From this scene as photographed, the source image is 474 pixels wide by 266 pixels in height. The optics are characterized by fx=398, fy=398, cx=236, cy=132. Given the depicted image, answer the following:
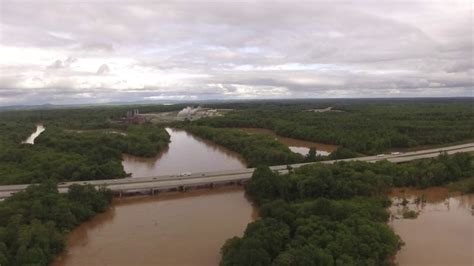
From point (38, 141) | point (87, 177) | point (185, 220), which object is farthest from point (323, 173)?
point (38, 141)

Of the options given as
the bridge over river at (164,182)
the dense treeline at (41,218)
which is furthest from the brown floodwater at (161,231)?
the bridge over river at (164,182)

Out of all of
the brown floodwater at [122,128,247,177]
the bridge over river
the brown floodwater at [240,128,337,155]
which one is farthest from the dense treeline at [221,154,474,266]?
the brown floodwater at [240,128,337,155]

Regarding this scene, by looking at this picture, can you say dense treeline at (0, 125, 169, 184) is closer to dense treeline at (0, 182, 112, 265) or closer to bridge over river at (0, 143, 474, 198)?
bridge over river at (0, 143, 474, 198)

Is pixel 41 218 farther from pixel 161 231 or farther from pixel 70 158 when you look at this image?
pixel 70 158

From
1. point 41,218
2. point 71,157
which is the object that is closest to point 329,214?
point 41,218

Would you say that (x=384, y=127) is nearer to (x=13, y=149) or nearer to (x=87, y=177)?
(x=87, y=177)

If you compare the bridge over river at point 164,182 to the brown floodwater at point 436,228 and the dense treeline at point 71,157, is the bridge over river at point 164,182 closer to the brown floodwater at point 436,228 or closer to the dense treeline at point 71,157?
the dense treeline at point 71,157
